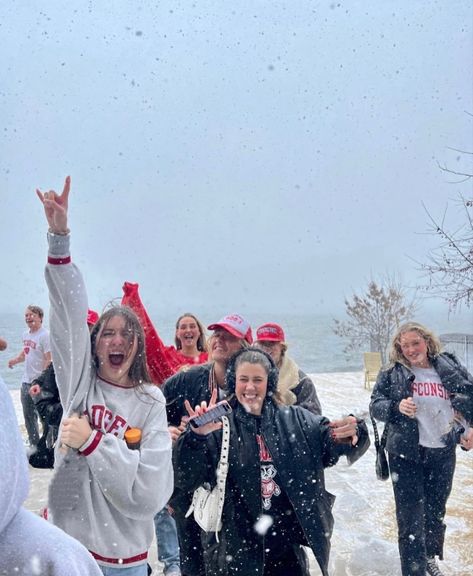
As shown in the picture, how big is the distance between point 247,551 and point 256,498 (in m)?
0.26

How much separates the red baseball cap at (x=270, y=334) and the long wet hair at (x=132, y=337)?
1422 mm

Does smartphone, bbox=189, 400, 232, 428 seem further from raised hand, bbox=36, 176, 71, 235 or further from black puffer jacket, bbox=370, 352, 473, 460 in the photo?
black puffer jacket, bbox=370, 352, 473, 460

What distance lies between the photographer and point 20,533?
89 centimetres

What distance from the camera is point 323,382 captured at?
16562 millimetres

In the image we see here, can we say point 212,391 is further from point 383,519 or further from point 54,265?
point 383,519

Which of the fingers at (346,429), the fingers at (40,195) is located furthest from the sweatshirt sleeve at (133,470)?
the fingers at (40,195)

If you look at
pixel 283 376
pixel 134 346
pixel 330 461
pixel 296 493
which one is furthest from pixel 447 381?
pixel 134 346

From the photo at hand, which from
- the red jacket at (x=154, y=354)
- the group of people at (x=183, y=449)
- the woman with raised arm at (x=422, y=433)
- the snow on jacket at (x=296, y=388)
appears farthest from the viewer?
the red jacket at (x=154, y=354)

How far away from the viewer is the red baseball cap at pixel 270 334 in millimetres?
3908

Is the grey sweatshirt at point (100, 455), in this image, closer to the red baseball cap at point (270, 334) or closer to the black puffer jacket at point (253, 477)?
the black puffer jacket at point (253, 477)

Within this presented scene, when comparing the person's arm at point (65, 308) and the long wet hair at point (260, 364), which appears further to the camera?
the long wet hair at point (260, 364)

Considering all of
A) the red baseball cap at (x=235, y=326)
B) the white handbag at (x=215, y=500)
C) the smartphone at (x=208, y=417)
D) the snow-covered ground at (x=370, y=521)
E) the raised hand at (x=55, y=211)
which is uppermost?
the raised hand at (x=55, y=211)

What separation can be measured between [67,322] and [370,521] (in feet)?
14.0

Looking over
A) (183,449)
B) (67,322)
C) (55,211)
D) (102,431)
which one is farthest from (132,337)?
(55,211)
